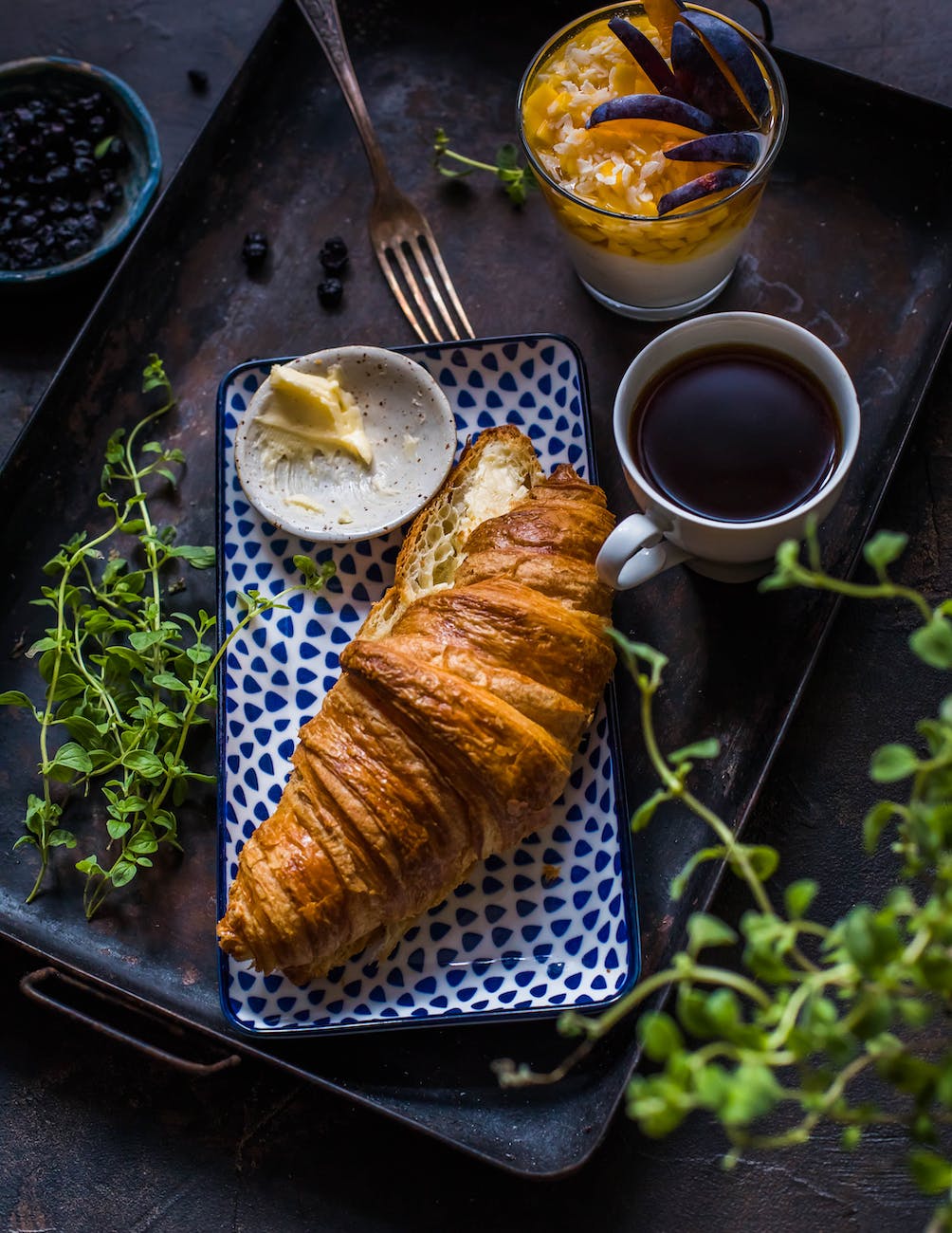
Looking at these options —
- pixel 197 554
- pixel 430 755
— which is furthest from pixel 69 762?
pixel 430 755

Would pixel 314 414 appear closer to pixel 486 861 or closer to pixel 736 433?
pixel 736 433

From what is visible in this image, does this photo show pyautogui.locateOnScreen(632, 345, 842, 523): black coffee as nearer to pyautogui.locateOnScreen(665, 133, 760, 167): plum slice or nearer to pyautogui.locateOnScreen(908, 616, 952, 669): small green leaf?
pyautogui.locateOnScreen(665, 133, 760, 167): plum slice

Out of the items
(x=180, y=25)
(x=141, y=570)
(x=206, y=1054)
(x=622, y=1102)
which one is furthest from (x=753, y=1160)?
(x=180, y=25)

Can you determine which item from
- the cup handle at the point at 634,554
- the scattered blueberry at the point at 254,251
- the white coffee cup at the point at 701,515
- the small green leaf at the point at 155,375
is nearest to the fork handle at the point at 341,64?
the scattered blueberry at the point at 254,251

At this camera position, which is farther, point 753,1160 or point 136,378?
point 136,378

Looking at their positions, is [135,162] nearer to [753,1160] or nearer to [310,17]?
[310,17]

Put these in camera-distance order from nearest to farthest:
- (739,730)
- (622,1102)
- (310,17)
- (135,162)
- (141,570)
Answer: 1. (622,1102)
2. (739,730)
3. (141,570)
4. (310,17)
5. (135,162)
